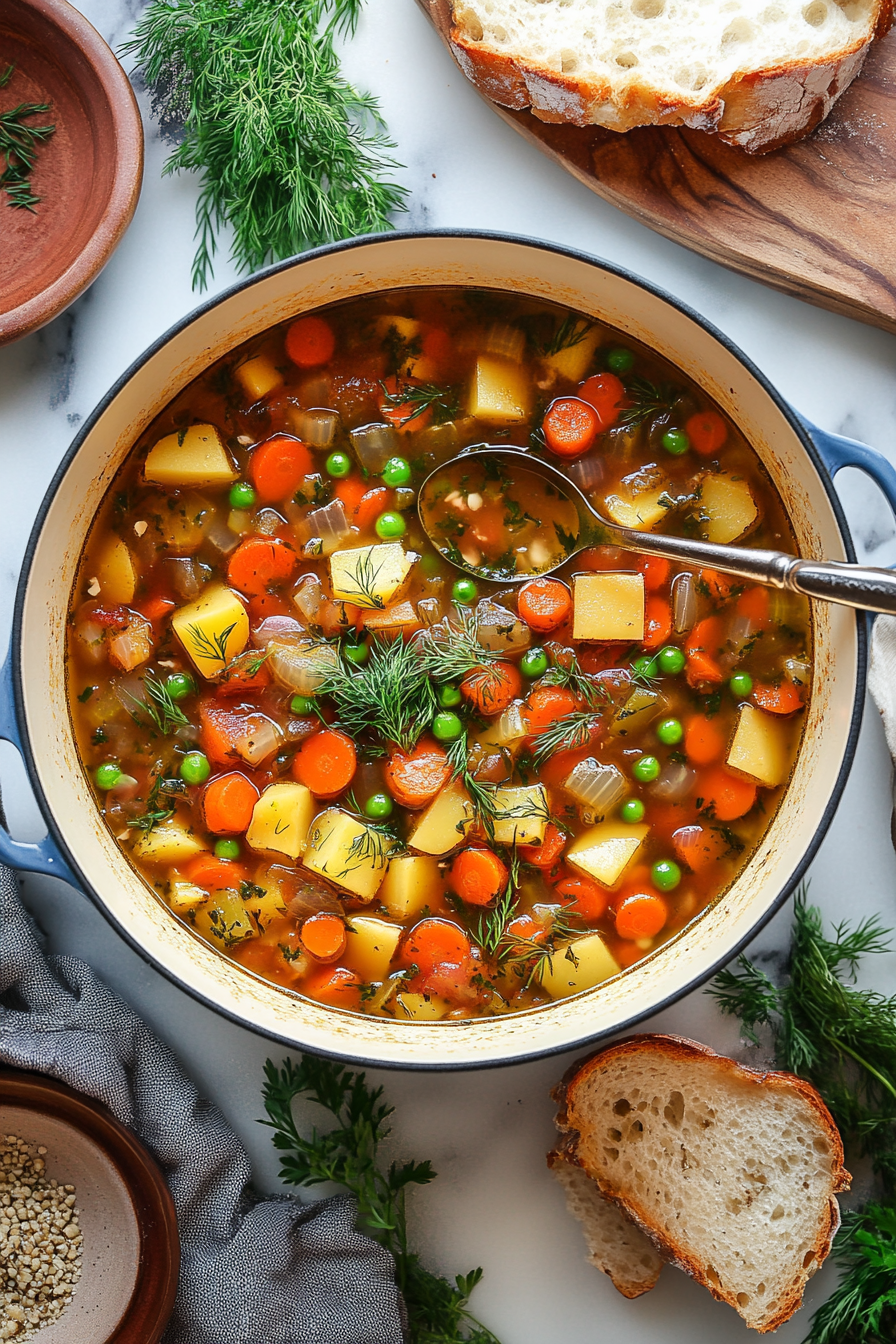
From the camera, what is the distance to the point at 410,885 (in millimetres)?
3088

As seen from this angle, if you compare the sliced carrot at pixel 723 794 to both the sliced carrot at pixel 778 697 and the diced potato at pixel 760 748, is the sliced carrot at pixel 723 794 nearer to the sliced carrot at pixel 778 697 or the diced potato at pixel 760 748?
the diced potato at pixel 760 748

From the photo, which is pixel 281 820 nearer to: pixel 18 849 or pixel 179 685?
pixel 179 685

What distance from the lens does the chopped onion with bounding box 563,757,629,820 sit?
10.3 feet

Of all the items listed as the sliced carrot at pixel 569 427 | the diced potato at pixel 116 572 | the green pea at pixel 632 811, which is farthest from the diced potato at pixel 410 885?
the sliced carrot at pixel 569 427

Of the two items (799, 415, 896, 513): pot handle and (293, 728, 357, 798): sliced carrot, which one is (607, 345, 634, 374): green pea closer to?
(799, 415, 896, 513): pot handle

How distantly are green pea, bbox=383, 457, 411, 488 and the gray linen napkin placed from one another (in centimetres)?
168

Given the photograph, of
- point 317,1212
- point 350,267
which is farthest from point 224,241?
point 317,1212

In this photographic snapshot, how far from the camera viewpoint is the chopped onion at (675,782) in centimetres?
313

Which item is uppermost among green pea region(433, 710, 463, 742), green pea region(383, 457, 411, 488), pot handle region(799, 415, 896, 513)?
pot handle region(799, 415, 896, 513)

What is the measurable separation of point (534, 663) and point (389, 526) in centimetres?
60

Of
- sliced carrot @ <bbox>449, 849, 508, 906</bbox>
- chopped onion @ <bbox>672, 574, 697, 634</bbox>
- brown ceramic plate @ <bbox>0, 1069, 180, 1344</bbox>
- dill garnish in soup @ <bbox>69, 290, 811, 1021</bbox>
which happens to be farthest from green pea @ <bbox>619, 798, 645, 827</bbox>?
brown ceramic plate @ <bbox>0, 1069, 180, 1344</bbox>

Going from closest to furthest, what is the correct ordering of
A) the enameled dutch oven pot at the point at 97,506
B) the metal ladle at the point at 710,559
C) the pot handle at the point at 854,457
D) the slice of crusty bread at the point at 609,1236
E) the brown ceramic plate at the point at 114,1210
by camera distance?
the metal ladle at the point at 710,559 < the pot handle at the point at 854,457 < the enameled dutch oven pot at the point at 97,506 < the brown ceramic plate at the point at 114,1210 < the slice of crusty bread at the point at 609,1236

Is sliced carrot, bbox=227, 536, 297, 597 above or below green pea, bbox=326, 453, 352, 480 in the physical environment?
below

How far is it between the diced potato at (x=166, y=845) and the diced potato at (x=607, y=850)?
1.15 metres
